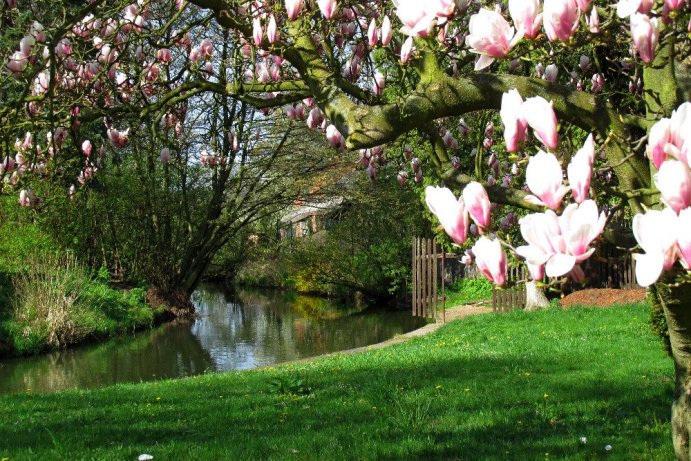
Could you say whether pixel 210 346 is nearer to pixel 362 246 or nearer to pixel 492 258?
pixel 362 246

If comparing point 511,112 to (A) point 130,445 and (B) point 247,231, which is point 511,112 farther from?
(B) point 247,231

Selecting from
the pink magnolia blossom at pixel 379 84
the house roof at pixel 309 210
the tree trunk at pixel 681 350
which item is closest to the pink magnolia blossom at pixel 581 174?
the tree trunk at pixel 681 350

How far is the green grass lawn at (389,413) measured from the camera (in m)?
4.01

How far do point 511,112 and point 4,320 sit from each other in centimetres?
1456

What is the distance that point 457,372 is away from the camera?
Result: 6.72 m

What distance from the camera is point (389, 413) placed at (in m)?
4.98

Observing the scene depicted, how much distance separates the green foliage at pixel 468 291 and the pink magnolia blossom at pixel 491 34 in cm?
1955

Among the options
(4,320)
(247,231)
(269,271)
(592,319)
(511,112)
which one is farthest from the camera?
(269,271)

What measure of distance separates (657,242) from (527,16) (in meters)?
0.75

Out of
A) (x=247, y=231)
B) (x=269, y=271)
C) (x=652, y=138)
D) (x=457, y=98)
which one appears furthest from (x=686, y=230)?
(x=269, y=271)

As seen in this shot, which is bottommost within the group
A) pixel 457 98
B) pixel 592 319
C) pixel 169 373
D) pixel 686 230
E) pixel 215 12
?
pixel 169 373

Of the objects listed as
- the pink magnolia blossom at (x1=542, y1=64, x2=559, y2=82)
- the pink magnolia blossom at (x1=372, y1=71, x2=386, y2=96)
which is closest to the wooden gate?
the pink magnolia blossom at (x1=372, y1=71, x2=386, y2=96)

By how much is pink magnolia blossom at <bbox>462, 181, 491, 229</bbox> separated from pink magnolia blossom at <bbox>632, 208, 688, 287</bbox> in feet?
1.34

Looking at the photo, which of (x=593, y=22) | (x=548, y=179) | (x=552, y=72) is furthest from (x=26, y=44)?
(x=548, y=179)
